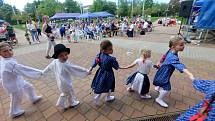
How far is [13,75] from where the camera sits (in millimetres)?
2691

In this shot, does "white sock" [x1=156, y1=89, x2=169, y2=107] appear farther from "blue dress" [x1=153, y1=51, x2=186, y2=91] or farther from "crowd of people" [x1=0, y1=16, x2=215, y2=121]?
"blue dress" [x1=153, y1=51, x2=186, y2=91]

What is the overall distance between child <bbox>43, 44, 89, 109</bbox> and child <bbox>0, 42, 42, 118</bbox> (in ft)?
1.04

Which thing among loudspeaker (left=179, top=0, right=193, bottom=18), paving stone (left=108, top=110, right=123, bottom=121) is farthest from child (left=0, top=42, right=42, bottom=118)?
loudspeaker (left=179, top=0, right=193, bottom=18)

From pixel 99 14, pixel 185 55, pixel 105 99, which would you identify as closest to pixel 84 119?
pixel 105 99

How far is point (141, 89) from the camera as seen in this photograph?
3.14 m

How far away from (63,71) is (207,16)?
31.7 feet

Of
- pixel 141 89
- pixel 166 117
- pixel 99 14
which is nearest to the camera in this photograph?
pixel 166 117

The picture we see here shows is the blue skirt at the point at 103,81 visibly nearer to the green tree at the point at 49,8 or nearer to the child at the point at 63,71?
the child at the point at 63,71

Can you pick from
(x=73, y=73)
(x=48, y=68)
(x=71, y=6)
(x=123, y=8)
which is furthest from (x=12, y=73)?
(x=71, y=6)

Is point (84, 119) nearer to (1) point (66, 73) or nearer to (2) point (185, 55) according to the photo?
(1) point (66, 73)

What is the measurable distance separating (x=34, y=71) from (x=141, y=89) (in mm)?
2084

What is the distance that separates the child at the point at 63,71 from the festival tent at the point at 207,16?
923 cm

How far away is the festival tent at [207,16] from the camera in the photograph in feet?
29.1

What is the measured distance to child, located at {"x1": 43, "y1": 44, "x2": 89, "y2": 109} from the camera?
254 cm
